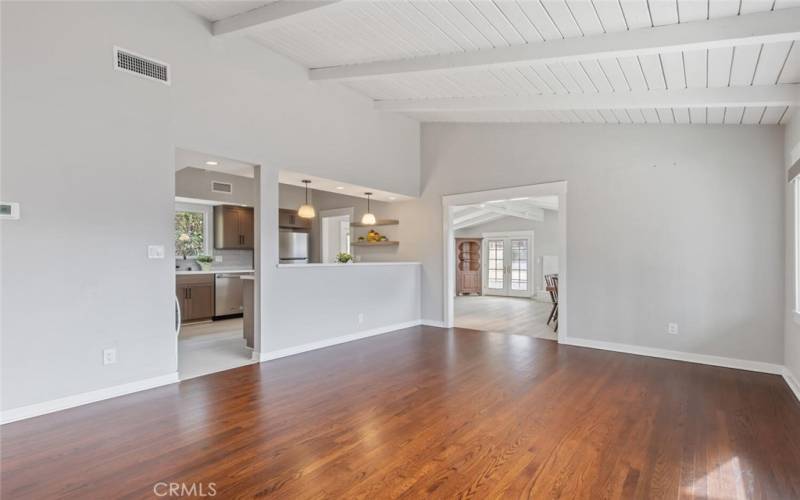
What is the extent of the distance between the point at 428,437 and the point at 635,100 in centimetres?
365

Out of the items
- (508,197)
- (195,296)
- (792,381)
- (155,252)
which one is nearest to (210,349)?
(155,252)

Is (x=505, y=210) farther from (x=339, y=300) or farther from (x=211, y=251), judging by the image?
(x=211, y=251)

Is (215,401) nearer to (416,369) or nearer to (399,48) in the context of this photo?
(416,369)

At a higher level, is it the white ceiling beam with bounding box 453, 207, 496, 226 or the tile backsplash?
the white ceiling beam with bounding box 453, 207, 496, 226

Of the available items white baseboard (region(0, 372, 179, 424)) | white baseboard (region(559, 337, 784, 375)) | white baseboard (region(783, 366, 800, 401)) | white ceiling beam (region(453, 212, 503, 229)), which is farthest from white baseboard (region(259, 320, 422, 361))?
white ceiling beam (region(453, 212, 503, 229))

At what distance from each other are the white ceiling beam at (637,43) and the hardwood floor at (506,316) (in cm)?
385

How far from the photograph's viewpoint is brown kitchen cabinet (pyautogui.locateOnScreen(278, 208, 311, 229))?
329 inches

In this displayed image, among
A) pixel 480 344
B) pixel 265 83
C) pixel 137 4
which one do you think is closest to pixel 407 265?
pixel 480 344

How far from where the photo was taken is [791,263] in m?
3.82

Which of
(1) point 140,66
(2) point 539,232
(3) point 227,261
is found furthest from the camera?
(2) point 539,232

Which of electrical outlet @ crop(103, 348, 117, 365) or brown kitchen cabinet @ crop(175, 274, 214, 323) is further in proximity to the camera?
brown kitchen cabinet @ crop(175, 274, 214, 323)

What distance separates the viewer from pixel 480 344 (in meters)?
5.41

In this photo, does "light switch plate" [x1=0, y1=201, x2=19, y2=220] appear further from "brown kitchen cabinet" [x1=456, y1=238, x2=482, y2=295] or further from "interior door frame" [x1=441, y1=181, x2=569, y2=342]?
"brown kitchen cabinet" [x1=456, y1=238, x2=482, y2=295]

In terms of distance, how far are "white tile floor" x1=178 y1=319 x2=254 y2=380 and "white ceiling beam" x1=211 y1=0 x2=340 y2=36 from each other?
11.0ft
